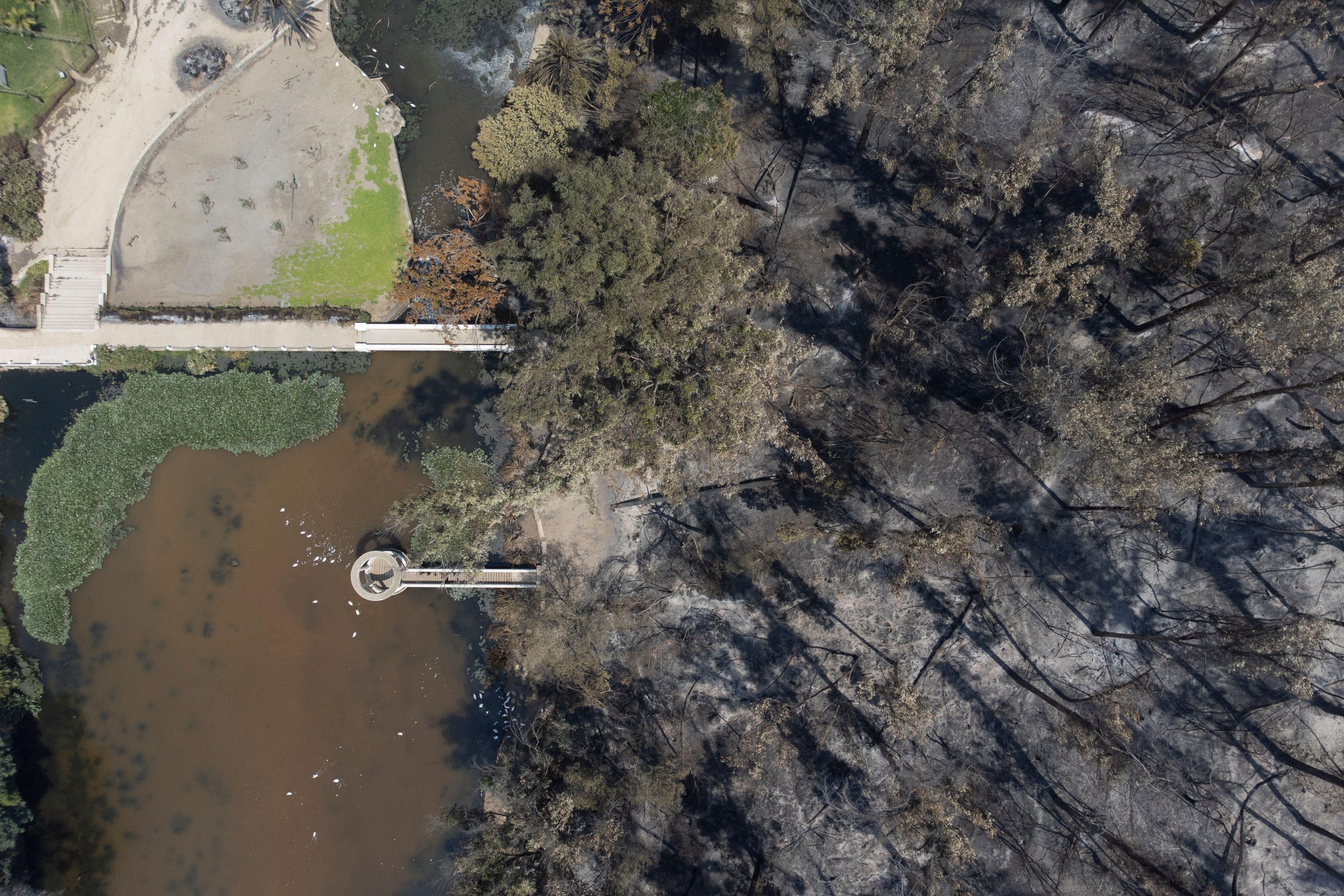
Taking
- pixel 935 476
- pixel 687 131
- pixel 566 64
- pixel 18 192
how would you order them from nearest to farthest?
1. pixel 687 131
2. pixel 935 476
3. pixel 566 64
4. pixel 18 192

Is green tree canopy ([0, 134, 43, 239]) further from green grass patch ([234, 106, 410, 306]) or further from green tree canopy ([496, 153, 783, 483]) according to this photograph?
green tree canopy ([496, 153, 783, 483])

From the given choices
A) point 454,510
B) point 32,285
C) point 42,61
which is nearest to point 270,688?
point 454,510

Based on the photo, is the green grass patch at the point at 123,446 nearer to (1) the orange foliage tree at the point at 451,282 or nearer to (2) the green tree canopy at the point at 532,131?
(1) the orange foliage tree at the point at 451,282

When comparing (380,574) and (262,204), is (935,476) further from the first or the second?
(262,204)

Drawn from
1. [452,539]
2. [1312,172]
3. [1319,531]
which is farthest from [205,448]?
[1312,172]

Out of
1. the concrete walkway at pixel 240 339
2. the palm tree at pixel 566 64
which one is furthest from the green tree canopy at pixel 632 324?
the palm tree at pixel 566 64

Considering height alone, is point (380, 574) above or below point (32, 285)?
below

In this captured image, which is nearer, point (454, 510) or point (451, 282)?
point (454, 510)
